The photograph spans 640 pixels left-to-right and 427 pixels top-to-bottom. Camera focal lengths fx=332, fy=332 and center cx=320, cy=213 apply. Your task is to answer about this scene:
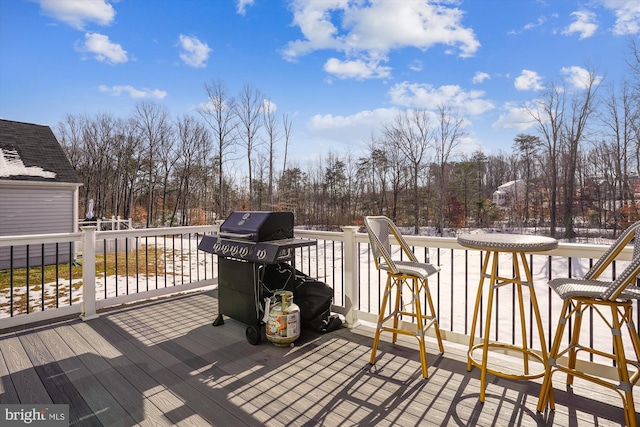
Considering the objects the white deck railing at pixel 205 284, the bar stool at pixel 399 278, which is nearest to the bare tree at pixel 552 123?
the white deck railing at pixel 205 284

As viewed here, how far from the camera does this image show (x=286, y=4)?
7.64m

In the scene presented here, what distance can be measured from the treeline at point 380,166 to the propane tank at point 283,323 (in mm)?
14615

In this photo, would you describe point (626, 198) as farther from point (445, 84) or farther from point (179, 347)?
point (179, 347)

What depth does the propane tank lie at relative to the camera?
2629mm

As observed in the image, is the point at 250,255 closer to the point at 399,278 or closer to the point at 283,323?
the point at 283,323

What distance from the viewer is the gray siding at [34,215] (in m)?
8.41

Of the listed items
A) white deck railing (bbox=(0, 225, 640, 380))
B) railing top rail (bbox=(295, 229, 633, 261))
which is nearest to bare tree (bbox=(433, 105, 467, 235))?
white deck railing (bbox=(0, 225, 640, 380))

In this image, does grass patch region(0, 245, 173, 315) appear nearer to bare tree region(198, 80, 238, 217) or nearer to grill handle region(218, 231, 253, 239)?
grill handle region(218, 231, 253, 239)

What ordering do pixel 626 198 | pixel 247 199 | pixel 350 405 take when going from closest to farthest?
pixel 350 405
pixel 626 198
pixel 247 199

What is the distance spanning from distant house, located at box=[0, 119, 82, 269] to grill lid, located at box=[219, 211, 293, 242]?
27.8 feet

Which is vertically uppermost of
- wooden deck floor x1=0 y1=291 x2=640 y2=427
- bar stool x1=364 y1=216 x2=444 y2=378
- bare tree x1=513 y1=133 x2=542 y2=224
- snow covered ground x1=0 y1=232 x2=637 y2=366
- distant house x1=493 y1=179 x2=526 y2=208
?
bare tree x1=513 y1=133 x2=542 y2=224

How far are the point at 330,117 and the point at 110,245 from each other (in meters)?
11.1

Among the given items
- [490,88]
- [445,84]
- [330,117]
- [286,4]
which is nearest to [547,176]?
[490,88]

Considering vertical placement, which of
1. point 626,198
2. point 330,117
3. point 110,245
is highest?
point 330,117
